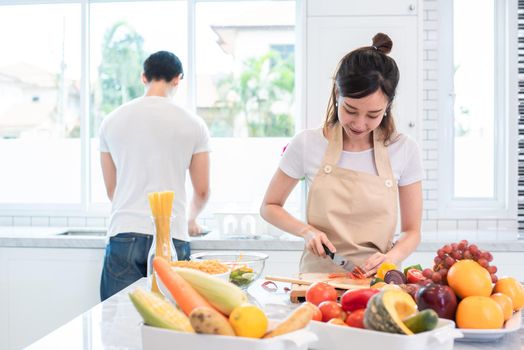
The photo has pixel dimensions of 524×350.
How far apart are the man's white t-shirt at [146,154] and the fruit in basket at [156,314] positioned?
201cm

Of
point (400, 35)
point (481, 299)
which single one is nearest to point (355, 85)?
point (481, 299)

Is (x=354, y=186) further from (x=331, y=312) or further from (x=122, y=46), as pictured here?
(x=122, y=46)

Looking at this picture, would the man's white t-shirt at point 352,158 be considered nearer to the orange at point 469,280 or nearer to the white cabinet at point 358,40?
the orange at point 469,280

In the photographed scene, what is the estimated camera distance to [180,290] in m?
1.40

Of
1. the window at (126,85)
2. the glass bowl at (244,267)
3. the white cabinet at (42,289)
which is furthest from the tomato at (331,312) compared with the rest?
the window at (126,85)

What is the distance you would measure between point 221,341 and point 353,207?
1393mm

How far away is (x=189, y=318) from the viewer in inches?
51.2

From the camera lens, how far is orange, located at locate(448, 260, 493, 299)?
1.65m

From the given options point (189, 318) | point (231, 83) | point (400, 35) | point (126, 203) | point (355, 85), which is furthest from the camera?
point (231, 83)

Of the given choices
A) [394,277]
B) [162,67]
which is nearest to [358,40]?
[162,67]

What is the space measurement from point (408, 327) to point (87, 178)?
3.63m

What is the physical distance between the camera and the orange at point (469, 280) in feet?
5.42

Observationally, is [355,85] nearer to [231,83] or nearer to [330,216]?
[330,216]

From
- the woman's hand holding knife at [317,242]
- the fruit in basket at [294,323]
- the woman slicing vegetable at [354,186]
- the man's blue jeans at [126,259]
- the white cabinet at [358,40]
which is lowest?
the man's blue jeans at [126,259]
